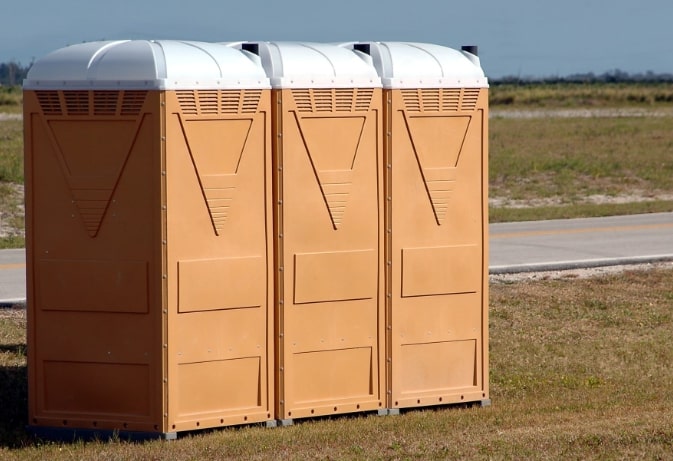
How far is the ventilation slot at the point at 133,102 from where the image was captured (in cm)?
764

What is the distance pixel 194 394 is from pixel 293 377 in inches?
29.1

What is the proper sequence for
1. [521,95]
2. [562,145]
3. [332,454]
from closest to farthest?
[332,454], [562,145], [521,95]

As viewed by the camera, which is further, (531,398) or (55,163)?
(531,398)

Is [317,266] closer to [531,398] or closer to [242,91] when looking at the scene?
[242,91]

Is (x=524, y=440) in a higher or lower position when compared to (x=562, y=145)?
higher

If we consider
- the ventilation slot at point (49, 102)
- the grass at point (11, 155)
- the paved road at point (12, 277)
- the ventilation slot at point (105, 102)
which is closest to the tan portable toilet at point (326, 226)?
the ventilation slot at point (105, 102)

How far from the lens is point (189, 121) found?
7.72 meters

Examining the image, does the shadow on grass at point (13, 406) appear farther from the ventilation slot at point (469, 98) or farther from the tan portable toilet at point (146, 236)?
the ventilation slot at point (469, 98)

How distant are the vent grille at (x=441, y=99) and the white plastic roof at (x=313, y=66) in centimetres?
30

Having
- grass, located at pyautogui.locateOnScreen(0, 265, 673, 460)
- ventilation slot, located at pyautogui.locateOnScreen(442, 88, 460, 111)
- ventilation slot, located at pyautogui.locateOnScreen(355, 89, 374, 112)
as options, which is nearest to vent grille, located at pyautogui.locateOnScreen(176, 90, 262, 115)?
ventilation slot, located at pyautogui.locateOnScreen(355, 89, 374, 112)

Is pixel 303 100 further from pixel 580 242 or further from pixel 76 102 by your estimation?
pixel 580 242

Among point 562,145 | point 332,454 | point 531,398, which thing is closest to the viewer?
point 332,454

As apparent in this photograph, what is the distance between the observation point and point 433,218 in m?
8.72

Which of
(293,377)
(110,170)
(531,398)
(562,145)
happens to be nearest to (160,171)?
(110,170)
